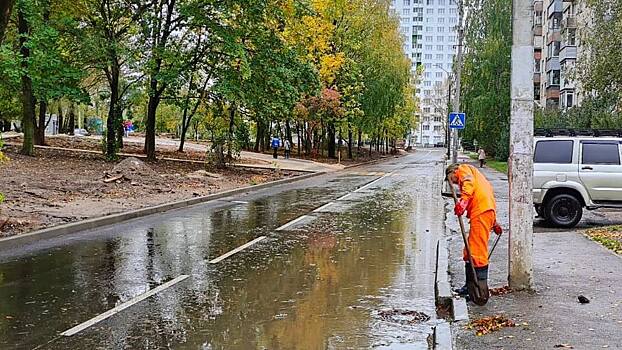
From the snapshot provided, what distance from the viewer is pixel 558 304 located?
752 centimetres

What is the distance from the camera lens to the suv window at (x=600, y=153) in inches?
601

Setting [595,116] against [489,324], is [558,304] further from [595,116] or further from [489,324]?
[595,116]

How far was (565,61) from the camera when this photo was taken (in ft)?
196

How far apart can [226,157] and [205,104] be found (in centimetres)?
280

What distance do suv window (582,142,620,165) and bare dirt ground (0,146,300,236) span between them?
10.9 meters

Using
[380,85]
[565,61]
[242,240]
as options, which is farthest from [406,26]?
[242,240]

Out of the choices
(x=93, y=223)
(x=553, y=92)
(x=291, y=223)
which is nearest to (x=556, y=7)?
(x=553, y=92)

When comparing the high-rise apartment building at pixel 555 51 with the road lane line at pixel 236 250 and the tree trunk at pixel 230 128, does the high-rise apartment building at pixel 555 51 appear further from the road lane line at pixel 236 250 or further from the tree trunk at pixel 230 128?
the road lane line at pixel 236 250

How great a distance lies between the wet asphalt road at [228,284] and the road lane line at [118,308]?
87 mm

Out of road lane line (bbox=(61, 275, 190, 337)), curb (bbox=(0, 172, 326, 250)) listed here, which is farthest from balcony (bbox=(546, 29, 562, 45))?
road lane line (bbox=(61, 275, 190, 337))

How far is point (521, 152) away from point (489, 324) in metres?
2.30

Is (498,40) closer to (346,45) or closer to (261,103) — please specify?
(346,45)

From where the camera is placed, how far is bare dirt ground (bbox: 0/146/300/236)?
15.2m

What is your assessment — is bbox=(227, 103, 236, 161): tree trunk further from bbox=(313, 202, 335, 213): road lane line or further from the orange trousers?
the orange trousers
